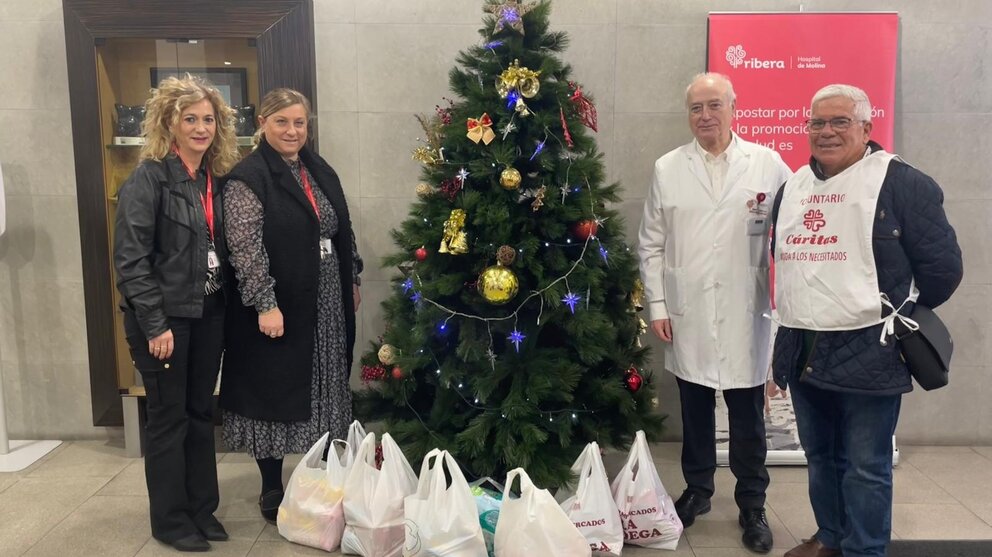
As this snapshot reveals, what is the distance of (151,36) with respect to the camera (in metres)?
3.22

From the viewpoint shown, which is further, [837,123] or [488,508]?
[488,508]

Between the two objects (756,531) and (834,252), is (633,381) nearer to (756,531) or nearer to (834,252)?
(756,531)

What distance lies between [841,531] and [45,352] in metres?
3.65

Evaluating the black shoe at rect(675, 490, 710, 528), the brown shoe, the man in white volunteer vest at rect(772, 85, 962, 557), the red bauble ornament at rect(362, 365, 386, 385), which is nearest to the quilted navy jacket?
the man in white volunteer vest at rect(772, 85, 962, 557)

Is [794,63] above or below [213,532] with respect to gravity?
above

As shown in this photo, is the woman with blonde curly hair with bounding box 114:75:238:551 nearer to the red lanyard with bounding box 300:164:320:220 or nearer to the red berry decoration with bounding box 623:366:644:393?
the red lanyard with bounding box 300:164:320:220

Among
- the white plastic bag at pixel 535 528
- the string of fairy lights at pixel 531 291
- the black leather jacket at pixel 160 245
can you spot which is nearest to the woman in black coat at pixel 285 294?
the black leather jacket at pixel 160 245

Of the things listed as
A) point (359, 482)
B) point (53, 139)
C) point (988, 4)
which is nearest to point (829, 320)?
point (359, 482)

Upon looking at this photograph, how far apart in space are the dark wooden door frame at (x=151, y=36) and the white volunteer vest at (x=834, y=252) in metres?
2.15

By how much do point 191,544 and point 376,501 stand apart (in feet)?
2.39

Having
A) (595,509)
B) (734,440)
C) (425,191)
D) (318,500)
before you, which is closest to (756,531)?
(734,440)

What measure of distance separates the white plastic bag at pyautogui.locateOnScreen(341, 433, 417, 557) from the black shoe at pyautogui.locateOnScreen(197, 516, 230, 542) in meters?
0.50

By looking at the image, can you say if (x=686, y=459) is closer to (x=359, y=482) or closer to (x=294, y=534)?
(x=359, y=482)

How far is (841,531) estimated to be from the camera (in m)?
2.47
